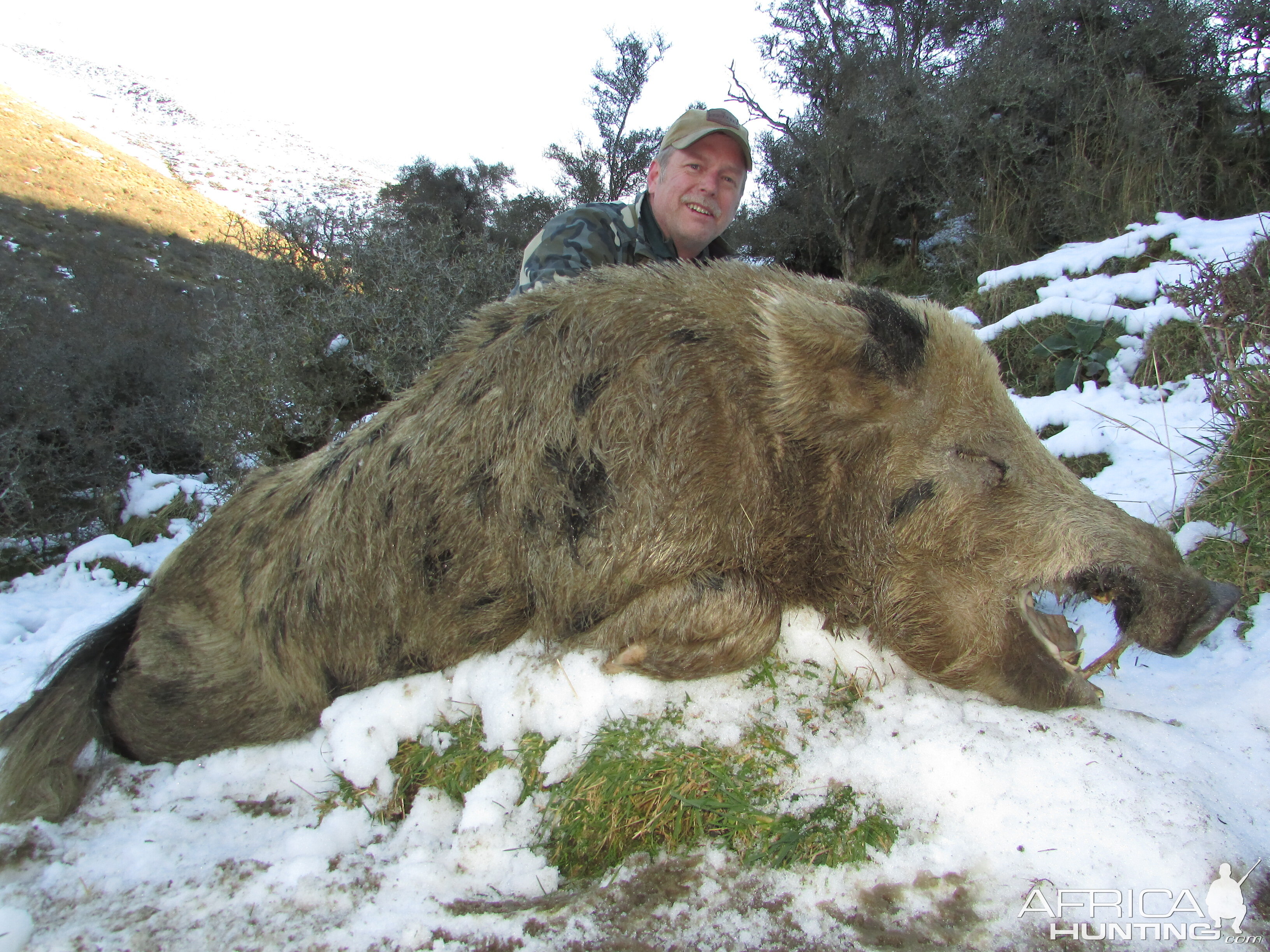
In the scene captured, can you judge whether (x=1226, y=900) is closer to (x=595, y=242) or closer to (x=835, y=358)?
(x=835, y=358)

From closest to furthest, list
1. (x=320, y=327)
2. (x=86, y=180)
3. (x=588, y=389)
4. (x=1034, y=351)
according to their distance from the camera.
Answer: (x=588, y=389) < (x=1034, y=351) < (x=320, y=327) < (x=86, y=180)

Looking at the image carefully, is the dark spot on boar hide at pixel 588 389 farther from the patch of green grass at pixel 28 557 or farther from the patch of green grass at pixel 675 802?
the patch of green grass at pixel 28 557

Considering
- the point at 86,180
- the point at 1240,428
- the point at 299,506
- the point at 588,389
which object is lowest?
the point at 299,506

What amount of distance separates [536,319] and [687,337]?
0.49 m

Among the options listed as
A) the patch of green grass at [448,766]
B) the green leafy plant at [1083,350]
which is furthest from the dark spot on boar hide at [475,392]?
the green leafy plant at [1083,350]

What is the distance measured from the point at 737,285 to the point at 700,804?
1533mm

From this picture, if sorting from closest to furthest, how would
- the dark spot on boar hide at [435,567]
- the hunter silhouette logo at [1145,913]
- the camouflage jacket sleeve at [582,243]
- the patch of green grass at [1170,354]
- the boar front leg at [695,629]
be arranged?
the hunter silhouette logo at [1145,913] < the boar front leg at [695,629] < the dark spot on boar hide at [435,567] < the camouflage jacket sleeve at [582,243] < the patch of green grass at [1170,354]

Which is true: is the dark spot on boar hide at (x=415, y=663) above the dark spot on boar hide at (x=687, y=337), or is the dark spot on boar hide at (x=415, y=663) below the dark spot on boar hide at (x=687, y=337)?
below

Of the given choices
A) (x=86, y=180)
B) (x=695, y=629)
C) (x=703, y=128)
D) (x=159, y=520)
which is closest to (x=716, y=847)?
(x=695, y=629)

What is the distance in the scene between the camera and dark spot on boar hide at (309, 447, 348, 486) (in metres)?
2.27

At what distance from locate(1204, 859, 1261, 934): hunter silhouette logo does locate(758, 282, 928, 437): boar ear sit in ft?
4.28

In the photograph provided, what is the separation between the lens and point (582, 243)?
11.8 feet

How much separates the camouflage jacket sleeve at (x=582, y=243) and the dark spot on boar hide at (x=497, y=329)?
96cm

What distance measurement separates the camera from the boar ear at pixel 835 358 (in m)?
1.94
